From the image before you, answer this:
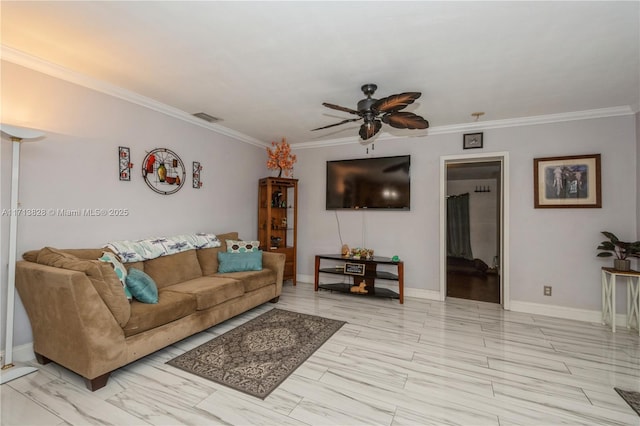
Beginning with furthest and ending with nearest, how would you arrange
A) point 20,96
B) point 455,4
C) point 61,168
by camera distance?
1. point 61,168
2. point 20,96
3. point 455,4

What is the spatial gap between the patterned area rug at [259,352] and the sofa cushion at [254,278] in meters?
0.40

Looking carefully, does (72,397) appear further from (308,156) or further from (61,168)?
(308,156)

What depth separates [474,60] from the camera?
2.42 metres

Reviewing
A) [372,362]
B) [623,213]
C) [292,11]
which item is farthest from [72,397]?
[623,213]

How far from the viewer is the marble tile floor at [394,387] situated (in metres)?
1.78

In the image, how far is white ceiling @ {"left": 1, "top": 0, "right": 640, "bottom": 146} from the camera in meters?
1.85

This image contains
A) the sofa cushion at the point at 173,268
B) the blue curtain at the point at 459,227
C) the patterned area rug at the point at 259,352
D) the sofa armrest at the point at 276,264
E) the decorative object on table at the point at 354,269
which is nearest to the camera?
the patterned area rug at the point at 259,352

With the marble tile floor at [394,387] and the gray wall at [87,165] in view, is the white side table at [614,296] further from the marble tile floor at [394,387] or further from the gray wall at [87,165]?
the gray wall at [87,165]

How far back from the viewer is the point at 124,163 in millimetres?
3137

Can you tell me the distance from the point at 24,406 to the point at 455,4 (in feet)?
12.3

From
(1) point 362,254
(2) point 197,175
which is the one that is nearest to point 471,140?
(1) point 362,254

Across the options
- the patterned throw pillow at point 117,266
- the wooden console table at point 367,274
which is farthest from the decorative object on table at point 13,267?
the wooden console table at point 367,274

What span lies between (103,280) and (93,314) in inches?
9.3

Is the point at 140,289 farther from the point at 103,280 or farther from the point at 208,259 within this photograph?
the point at 208,259
